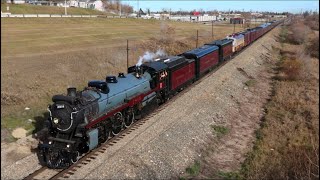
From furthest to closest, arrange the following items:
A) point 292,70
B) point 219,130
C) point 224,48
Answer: point 224,48 < point 292,70 < point 219,130

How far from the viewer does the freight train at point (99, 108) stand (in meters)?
14.6

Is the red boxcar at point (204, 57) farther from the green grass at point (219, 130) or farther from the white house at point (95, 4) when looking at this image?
the white house at point (95, 4)

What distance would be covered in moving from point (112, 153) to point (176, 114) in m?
7.46

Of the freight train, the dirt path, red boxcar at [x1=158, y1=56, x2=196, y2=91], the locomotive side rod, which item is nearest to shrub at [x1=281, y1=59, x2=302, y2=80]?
the dirt path

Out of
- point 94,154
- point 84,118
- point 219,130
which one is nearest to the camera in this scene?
→ point 84,118

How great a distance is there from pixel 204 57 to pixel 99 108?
19.4m

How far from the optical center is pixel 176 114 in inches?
897

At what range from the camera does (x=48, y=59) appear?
37812 millimetres

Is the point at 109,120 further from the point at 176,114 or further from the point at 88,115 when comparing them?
the point at 176,114

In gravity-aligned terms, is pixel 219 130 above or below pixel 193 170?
above

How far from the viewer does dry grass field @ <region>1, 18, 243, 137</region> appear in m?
22.2

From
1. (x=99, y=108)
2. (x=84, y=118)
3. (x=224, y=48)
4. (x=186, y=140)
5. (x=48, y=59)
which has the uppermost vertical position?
(x=224, y=48)

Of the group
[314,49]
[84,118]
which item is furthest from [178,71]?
[314,49]

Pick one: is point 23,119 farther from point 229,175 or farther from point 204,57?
point 204,57
